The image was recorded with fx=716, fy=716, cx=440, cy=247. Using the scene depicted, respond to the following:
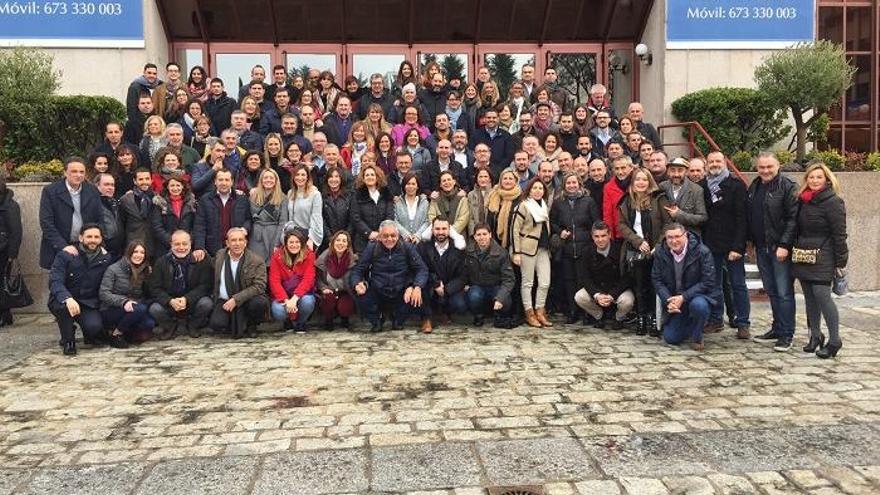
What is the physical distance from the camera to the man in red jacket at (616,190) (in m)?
8.07

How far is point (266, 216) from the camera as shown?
323 inches

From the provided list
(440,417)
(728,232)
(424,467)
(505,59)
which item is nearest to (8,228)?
(440,417)

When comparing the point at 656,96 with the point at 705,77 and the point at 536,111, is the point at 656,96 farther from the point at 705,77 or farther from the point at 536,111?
the point at 536,111

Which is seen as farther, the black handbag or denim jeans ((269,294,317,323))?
the black handbag

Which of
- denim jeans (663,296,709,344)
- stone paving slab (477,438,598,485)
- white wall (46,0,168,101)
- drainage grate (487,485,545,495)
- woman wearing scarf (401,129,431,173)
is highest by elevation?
white wall (46,0,168,101)

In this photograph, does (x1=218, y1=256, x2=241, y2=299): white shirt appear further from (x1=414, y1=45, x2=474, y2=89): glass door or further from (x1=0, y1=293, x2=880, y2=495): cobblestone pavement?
(x1=414, y1=45, x2=474, y2=89): glass door

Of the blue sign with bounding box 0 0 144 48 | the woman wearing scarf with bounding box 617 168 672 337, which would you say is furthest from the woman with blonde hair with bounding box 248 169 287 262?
the blue sign with bounding box 0 0 144 48

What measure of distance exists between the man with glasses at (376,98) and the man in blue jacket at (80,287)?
4.43 m

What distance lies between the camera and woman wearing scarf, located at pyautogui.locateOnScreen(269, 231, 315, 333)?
7.86m

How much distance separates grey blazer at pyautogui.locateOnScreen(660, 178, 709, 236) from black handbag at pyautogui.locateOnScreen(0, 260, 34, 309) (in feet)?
25.3

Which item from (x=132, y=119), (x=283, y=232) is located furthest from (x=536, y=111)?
(x=132, y=119)

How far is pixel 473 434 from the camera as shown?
184 inches

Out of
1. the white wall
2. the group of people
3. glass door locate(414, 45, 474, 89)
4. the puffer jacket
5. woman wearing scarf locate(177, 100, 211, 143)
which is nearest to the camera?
the puffer jacket

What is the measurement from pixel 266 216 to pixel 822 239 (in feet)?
18.8
